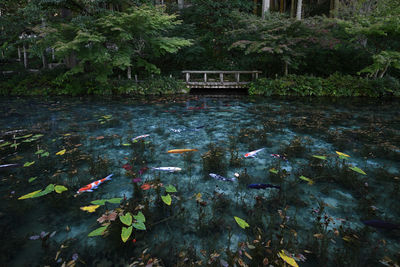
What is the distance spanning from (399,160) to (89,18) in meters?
14.6

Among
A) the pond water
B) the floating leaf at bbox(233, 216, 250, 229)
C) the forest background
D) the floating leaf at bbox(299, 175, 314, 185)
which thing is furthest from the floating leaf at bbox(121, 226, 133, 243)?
the forest background

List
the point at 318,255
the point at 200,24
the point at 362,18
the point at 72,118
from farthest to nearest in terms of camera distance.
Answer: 1. the point at 200,24
2. the point at 362,18
3. the point at 72,118
4. the point at 318,255

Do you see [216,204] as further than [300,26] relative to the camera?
No

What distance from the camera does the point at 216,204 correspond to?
9.82ft

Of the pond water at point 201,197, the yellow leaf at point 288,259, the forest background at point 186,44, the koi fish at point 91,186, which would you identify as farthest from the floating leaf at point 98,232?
A: the forest background at point 186,44

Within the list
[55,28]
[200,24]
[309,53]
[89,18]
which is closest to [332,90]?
[309,53]

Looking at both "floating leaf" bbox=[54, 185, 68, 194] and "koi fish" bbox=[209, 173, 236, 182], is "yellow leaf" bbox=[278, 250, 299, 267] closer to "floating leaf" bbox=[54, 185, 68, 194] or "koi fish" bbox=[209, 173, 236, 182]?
"koi fish" bbox=[209, 173, 236, 182]

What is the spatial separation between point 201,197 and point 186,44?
12.9m

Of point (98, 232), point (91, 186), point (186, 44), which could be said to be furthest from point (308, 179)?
point (186, 44)

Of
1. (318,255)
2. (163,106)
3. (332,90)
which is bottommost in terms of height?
(318,255)

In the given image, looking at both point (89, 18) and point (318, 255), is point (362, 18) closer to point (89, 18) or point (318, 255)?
point (318, 255)

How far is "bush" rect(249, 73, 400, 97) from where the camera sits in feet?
42.4

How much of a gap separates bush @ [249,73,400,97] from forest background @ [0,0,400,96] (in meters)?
0.05

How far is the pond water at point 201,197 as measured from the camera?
7.27 ft
